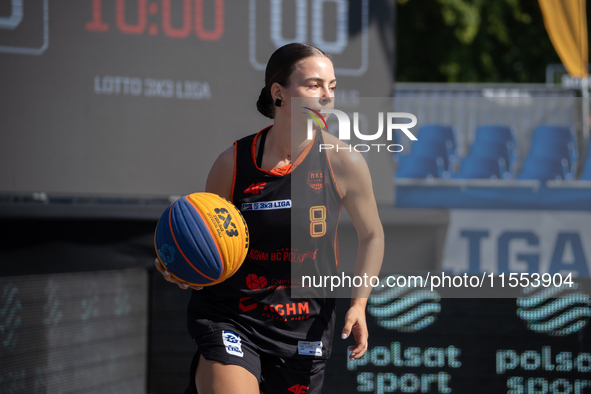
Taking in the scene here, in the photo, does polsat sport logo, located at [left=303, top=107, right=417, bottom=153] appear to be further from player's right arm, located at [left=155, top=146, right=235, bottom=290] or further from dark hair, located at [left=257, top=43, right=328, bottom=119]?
player's right arm, located at [left=155, top=146, right=235, bottom=290]

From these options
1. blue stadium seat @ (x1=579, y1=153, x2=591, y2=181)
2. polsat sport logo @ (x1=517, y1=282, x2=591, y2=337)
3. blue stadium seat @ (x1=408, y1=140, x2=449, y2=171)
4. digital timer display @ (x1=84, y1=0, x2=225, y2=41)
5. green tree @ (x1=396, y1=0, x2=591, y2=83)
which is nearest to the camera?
polsat sport logo @ (x1=517, y1=282, x2=591, y2=337)

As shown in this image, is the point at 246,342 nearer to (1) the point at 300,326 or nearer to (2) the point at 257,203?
(1) the point at 300,326

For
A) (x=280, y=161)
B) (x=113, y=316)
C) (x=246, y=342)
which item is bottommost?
(x=113, y=316)

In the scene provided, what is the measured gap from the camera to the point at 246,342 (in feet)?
8.53

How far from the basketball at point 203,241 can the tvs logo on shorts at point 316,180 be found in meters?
0.36

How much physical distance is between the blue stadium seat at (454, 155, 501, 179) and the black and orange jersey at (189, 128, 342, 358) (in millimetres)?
6737

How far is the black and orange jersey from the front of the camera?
2639 millimetres

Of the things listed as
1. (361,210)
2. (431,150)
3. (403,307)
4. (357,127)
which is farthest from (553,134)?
(361,210)

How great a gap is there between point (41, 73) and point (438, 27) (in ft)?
55.4

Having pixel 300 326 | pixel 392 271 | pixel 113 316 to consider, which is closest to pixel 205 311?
pixel 300 326

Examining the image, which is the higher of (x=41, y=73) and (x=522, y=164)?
(x=41, y=73)

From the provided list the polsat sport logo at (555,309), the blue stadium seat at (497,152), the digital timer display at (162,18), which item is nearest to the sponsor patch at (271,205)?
the polsat sport logo at (555,309)

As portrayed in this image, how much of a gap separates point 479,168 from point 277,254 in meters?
7.15

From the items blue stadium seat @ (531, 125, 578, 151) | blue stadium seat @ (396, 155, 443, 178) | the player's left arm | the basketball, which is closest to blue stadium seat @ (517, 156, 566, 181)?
blue stadium seat @ (531, 125, 578, 151)
